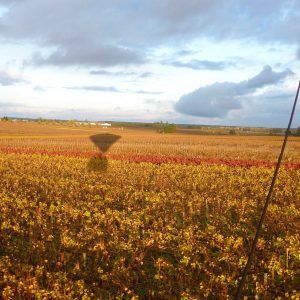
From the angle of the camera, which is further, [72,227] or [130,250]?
[72,227]

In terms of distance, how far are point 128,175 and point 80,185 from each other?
300cm

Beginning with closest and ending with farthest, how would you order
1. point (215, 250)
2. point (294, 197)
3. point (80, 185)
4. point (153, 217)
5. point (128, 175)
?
point (215, 250), point (153, 217), point (294, 197), point (80, 185), point (128, 175)

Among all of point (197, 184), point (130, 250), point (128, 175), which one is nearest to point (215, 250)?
point (130, 250)

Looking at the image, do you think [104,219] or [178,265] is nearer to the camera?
[178,265]

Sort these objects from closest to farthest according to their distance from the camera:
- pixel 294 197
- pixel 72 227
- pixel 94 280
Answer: pixel 94 280 → pixel 72 227 → pixel 294 197

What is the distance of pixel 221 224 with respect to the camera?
8688mm

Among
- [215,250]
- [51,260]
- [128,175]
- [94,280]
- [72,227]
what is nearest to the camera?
[94,280]

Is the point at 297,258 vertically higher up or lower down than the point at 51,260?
higher up

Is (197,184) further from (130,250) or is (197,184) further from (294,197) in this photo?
(130,250)

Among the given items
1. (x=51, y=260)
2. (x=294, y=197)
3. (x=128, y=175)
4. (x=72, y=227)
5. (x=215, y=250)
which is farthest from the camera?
(x=128, y=175)

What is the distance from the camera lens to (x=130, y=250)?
22.4 feet

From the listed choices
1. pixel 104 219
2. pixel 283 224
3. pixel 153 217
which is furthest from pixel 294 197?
pixel 104 219

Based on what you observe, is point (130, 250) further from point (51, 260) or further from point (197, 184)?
point (197, 184)

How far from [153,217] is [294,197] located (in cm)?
554
